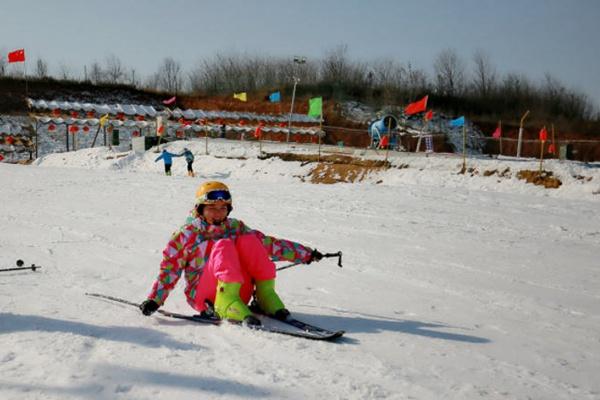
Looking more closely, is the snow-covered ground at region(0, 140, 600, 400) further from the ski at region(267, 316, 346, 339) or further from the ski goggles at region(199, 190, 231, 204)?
the ski goggles at region(199, 190, 231, 204)

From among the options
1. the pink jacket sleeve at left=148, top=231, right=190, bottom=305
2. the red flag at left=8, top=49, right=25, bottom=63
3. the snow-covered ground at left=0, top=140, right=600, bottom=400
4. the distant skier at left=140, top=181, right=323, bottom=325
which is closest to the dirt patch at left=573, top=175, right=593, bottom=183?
the snow-covered ground at left=0, top=140, right=600, bottom=400

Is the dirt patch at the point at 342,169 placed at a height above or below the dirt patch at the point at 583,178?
below

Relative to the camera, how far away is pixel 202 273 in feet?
14.9

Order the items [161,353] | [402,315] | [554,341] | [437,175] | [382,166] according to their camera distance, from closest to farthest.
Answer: [161,353], [554,341], [402,315], [437,175], [382,166]

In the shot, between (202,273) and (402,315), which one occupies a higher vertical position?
(202,273)

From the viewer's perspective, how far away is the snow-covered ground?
318 cm

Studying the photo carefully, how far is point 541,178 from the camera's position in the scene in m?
15.5

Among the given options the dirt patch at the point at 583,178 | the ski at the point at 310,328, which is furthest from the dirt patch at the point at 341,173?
the ski at the point at 310,328

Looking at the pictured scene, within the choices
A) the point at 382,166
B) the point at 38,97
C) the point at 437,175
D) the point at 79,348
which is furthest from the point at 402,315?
the point at 38,97

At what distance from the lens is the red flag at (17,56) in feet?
108

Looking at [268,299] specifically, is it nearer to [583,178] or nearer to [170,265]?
[170,265]

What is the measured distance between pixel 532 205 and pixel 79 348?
11.5 m

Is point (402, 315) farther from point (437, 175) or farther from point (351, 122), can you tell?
point (351, 122)

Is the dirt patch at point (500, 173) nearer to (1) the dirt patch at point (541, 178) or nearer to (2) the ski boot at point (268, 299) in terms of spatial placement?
(1) the dirt patch at point (541, 178)
